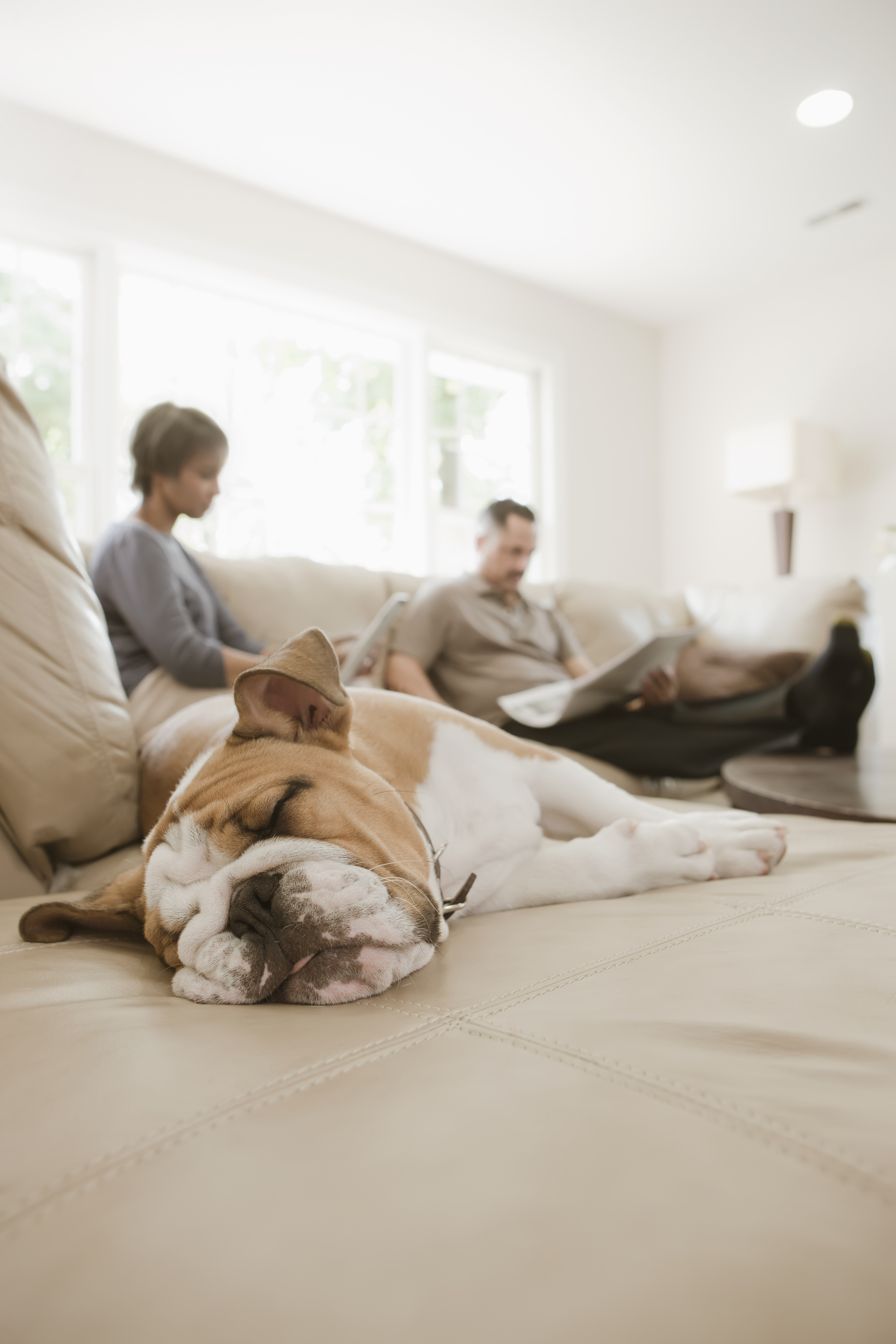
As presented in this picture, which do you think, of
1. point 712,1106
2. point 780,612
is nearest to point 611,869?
point 712,1106

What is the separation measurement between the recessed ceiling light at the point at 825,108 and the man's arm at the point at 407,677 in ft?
11.8

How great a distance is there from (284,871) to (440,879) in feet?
1.11

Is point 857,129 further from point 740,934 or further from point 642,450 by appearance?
point 740,934

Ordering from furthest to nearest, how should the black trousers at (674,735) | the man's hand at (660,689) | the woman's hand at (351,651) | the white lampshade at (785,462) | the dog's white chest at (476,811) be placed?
the white lampshade at (785,462)
the man's hand at (660,689)
the black trousers at (674,735)
the woman's hand at (351,651)
the dog's white chest at (476,811)

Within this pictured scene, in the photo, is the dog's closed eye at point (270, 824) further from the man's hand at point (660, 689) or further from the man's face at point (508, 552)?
the man's face at point (508, 552)

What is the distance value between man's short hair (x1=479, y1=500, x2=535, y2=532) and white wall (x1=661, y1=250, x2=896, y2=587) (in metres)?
3.57

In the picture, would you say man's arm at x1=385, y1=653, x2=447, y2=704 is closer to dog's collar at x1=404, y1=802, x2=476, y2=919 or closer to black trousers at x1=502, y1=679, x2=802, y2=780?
black trousers at x1=502, y1=679, x2=802, y2=780

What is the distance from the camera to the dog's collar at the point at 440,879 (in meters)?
1.05

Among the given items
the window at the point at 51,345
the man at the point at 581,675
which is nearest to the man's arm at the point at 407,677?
the man at the point at 581,675

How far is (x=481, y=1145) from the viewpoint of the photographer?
1.65 ft

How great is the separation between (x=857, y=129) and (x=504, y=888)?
16.2 ft

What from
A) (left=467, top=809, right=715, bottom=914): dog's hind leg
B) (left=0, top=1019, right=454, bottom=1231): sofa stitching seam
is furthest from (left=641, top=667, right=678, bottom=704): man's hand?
(left=0, top=1019, right=454, bottom=1231): sofa stitching seam

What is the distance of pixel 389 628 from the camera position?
2586 millimetres

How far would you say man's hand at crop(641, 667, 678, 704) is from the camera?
9.42ft
